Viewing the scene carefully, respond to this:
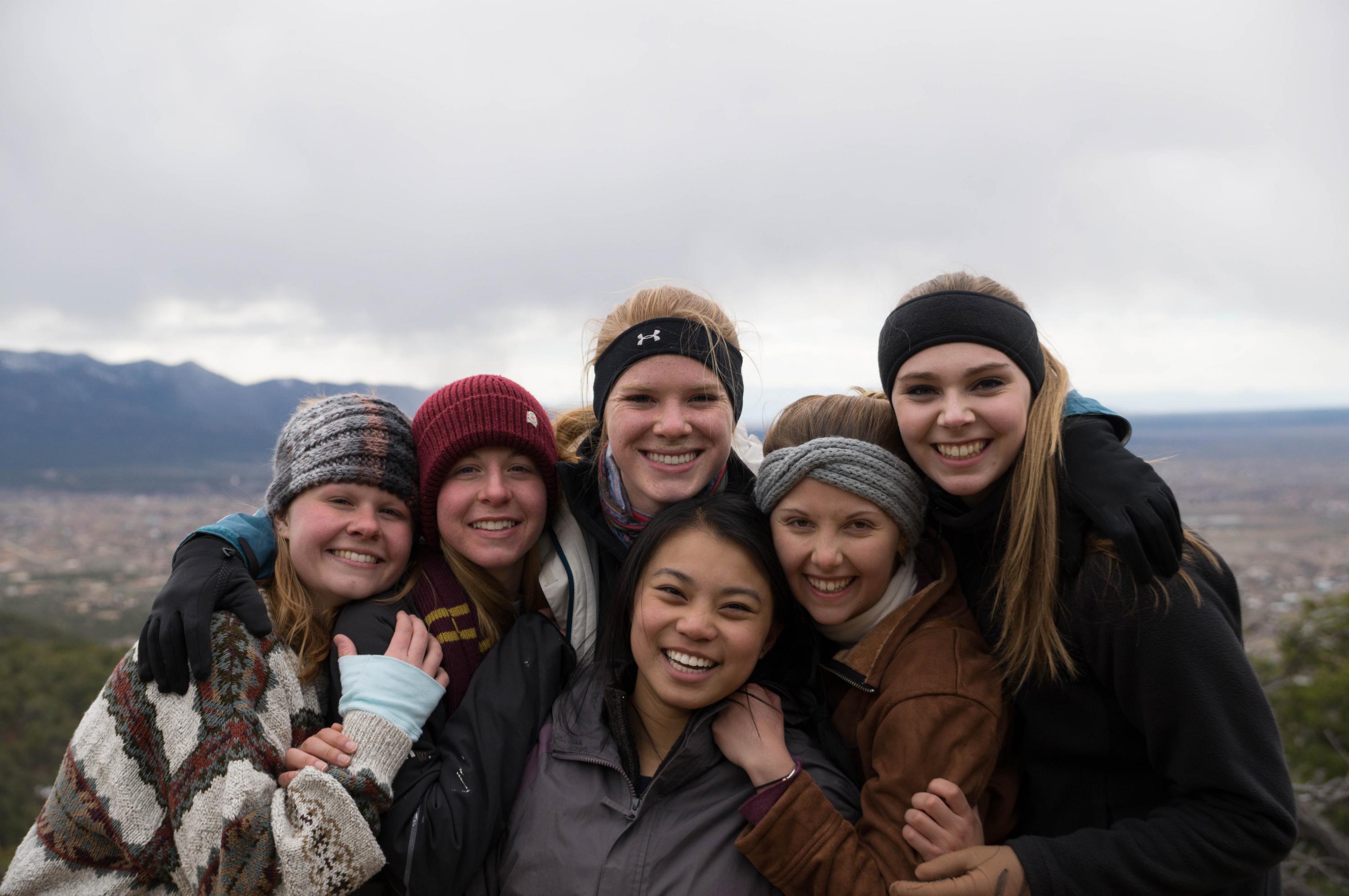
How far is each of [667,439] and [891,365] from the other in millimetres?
1023

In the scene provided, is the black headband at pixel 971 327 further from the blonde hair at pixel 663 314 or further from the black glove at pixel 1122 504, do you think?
the blonde hair at pixel 663 314

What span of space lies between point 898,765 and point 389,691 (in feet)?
6.35

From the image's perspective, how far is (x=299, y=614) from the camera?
135 inches

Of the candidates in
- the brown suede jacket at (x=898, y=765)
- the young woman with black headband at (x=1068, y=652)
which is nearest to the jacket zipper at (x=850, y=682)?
the brown suede jacket at (x=898, y=765)

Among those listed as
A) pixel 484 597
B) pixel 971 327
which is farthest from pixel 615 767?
pixel 971 327

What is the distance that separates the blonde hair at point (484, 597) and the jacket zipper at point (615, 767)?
706mm

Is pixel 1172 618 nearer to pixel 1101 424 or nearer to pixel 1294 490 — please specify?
pixel 1101 424

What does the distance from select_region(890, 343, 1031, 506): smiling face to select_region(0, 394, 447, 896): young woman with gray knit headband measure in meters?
2.21

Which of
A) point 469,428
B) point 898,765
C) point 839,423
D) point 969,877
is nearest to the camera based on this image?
point 969,877

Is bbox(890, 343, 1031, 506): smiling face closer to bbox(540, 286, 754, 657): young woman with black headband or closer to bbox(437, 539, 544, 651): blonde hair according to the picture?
bbox(540, 286, 754, 657): young woman with black headband

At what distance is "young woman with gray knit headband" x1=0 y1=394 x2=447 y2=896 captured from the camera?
276 centimetres

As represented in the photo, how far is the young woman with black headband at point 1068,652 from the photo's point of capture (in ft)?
8.50

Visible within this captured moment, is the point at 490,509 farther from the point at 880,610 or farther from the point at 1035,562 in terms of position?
the point at 1035,562

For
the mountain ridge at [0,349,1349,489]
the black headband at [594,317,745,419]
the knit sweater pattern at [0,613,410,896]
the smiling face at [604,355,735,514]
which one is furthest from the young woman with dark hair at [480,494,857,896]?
the mountain ridge at [0,349,1349,489]
